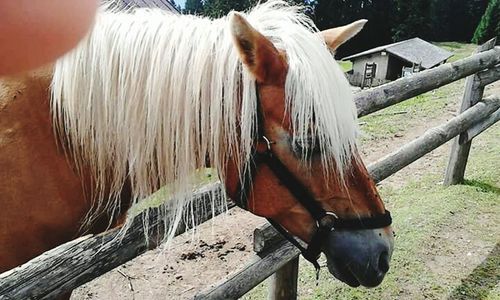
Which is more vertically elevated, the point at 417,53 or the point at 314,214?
the point at 314,214

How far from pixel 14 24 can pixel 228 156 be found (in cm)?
128

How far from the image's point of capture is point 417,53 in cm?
3253

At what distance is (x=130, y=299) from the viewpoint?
3.55m

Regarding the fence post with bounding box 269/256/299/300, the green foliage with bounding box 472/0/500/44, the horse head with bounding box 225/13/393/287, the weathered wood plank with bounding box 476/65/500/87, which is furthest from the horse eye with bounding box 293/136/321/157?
the green foliage with bounding box 472/0/500/44

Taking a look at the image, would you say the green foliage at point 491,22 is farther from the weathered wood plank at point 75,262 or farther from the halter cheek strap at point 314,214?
the weathered wood plank at point 75,262

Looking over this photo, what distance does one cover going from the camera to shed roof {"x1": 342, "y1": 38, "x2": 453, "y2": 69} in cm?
3136

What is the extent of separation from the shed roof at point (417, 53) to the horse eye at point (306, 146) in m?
30.4

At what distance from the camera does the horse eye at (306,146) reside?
1499mm

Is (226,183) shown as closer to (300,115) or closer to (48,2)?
(300,115)

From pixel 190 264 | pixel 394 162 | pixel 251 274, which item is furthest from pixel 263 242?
pixel 190 264

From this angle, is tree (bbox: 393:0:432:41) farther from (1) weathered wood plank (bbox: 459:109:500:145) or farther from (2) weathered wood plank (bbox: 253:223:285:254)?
(2) weathered wood plank (bbox: 253:223:285:254)

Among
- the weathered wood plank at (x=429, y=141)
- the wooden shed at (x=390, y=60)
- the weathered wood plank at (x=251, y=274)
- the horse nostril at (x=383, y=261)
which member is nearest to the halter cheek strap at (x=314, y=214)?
the horse nostril at (x=383, y=261)

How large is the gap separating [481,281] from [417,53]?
31.9 metres

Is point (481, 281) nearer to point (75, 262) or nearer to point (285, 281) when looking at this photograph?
point (285, 281)
